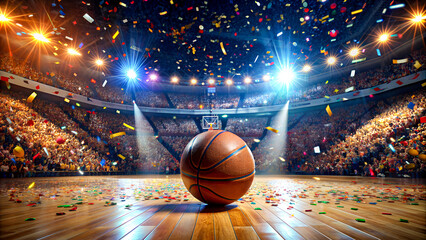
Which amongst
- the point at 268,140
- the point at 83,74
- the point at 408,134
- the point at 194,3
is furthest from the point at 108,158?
the point at 408,134

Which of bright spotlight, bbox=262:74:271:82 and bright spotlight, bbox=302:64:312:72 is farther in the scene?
bright spotlight, bbox=262:74:271:82

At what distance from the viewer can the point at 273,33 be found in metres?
16.9

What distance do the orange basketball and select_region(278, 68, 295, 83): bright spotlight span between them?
70.1 ft

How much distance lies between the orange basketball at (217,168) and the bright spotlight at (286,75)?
21.4 metres

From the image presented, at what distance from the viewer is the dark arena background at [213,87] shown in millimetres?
9480

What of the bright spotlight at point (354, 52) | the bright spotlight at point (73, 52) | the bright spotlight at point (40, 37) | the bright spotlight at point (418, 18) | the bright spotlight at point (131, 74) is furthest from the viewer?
the bright spotlight at point (131, 74)

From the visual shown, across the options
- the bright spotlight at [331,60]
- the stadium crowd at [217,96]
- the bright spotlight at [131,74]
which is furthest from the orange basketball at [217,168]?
the bright spotlight at [131,74]

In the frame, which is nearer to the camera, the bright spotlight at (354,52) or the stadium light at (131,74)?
the bright spotlight at (354,52)

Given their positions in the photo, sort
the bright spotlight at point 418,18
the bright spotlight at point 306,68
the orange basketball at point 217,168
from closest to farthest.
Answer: the orange basketball at point 217,168
the bright spotlight at point 418,18
the bright spotlight at point 306,68

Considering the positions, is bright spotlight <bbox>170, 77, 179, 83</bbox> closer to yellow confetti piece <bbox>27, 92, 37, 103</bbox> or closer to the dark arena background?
the dark arena background

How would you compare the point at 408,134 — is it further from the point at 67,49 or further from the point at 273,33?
the point at 67,49

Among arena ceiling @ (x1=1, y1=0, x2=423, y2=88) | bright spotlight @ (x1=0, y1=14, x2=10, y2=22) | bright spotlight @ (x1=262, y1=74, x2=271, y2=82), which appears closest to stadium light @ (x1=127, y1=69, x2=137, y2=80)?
arena ceiling @ (x1=1, y1=0, x2=423, y2=88)

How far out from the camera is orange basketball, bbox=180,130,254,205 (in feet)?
9.96

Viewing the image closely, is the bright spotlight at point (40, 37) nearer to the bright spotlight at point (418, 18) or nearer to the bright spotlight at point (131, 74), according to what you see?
the bright spotlight at point (131, 74)
